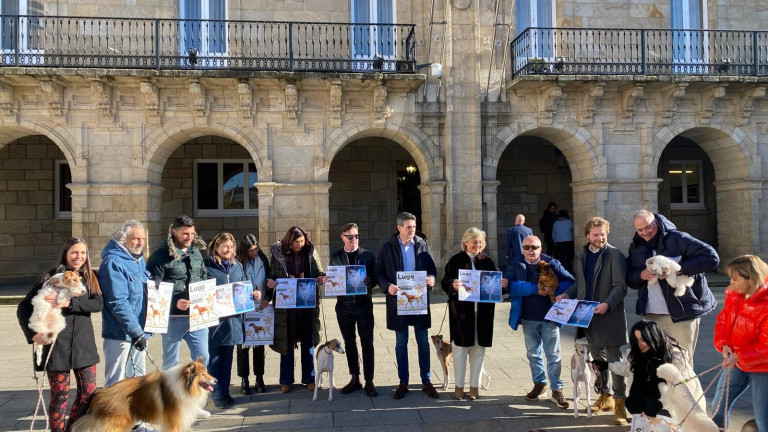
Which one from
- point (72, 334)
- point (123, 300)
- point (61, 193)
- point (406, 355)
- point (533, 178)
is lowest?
point (406, 355)

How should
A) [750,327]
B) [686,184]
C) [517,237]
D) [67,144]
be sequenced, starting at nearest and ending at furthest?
[750,327] → [517,237] → [67,144] → [686,184]

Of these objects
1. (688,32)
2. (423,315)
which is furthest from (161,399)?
(688,32)

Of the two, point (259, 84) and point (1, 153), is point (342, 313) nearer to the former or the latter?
point (259, 84)

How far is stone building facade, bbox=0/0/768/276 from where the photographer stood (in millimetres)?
10844

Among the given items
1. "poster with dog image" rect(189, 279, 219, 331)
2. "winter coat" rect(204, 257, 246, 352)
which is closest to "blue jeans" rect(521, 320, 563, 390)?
"winter coat" rect(204, 257, 246, 352)

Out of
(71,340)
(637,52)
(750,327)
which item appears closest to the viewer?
(750,327)

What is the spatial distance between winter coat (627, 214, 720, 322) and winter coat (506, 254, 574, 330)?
62 centimetres

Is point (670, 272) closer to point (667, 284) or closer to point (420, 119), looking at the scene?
point (667, 284)

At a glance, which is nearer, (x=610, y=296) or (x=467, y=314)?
(x=610, y=296)

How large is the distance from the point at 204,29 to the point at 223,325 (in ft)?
28.3

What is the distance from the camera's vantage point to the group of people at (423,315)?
383 cm

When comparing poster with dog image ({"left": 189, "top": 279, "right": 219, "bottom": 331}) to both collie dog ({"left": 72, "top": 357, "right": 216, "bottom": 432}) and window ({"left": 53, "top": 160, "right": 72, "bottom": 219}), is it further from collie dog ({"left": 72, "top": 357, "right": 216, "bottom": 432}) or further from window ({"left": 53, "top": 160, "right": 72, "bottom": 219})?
window ({"left": 53, "top": 160, "right": 72, "bottom": 219})

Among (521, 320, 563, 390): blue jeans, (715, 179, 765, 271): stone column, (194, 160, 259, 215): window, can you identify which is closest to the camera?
(521, 320, 563, 390): blue jeans

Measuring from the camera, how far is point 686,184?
15.7m
